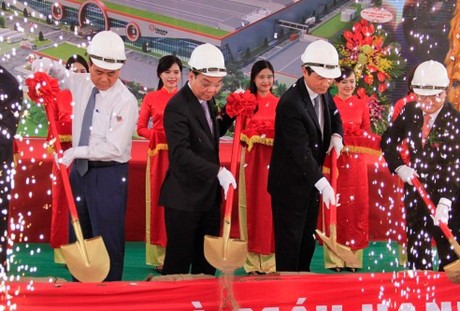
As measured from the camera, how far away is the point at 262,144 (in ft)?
13.6

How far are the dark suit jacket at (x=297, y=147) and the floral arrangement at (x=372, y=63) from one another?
1206mm

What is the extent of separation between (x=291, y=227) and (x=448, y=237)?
0.70 m

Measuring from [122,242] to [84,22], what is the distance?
82.0 inches

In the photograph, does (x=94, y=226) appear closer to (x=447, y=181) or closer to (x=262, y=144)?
(x=262, y=144)

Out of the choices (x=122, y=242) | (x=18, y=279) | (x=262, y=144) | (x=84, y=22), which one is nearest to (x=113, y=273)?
(x=122, y=242)

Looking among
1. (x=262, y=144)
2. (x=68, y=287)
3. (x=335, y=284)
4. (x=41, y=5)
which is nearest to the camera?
(x=68, y=287)

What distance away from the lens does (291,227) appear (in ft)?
11.2

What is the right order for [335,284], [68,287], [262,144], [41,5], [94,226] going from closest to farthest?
[68,287] → [335,284] → [94,226] → [262,144] → [41,5]

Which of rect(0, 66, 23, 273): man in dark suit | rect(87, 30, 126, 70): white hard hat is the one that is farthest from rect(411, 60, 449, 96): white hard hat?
rect(0, 66, 23, 273): man in dark suit

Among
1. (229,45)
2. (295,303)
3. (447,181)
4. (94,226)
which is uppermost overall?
(229,45)

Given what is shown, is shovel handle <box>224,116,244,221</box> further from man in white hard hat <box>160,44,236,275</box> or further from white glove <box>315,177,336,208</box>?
white glove <box>315,177,336,208</box>

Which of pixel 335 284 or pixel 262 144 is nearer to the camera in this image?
pixel 335 284

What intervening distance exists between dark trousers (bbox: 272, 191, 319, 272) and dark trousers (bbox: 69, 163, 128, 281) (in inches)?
28.0

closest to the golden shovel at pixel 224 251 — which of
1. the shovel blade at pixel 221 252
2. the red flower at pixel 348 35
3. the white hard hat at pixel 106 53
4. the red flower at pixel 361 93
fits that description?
the shovel blade at pixel 221 252
